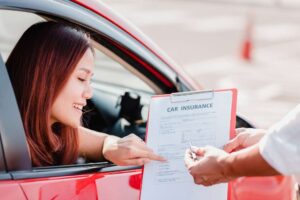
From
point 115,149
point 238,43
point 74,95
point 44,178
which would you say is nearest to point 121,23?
point 74,95

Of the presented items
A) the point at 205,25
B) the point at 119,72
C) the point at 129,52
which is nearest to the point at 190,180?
the point at 129,52

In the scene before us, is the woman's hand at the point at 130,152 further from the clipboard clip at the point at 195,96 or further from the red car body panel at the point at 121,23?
the red car body panel at the point at 121,23

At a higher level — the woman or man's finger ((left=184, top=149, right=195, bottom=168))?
the woman

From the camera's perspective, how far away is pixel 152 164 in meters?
2.89

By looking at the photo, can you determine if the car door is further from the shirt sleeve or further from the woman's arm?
the shirt sleeve

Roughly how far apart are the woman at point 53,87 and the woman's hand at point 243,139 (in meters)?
0.32

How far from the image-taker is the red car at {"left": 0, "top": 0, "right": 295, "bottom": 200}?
8.79ft

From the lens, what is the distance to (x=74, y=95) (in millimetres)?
3143

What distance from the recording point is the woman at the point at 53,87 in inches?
120

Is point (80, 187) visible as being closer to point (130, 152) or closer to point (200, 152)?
point (130, 152)

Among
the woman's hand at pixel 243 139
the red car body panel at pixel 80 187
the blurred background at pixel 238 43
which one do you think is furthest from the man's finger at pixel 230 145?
the blurred background at pixel 238 43

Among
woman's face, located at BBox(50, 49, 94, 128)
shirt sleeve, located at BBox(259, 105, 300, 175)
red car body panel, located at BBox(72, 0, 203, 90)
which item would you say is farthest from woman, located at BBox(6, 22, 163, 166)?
shirt sleeve, located at BBox(259, 105, 300, 175)

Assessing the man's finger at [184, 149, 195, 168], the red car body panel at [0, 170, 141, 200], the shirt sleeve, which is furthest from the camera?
the man's finger at [184, 149, 195, 168]

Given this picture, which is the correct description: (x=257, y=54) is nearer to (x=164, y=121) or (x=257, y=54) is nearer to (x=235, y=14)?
(x=235, y=14)
